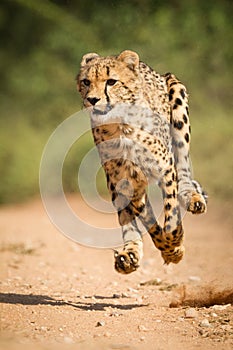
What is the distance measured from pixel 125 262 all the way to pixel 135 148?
792 mm

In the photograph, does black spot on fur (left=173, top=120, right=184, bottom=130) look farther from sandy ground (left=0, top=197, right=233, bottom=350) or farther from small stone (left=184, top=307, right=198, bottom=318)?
small stone (left=184, top=307, right=198, bottom=318)

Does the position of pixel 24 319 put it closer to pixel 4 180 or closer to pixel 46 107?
pixel 4 180

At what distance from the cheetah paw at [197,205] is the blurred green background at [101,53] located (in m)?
5.16

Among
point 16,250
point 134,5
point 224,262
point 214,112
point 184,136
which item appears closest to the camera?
point 184,136

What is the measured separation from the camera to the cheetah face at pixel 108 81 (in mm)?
5129

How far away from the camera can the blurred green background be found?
11852 millimetres

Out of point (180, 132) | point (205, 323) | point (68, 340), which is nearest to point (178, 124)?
point (180, 132)

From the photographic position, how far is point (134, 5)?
12664 mm

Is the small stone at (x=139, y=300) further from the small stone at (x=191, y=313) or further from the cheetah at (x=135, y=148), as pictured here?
the small stone at (x=191, y=313)

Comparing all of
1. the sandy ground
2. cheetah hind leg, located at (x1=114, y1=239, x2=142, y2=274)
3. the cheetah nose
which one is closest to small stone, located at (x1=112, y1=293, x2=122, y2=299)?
the sandy ground

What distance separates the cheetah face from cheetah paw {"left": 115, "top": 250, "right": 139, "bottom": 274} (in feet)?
2.98

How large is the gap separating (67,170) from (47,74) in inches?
87.9

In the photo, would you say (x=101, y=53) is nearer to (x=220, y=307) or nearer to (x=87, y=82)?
(x=87, y=82)

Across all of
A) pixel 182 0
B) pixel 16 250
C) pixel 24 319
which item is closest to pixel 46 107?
pixel 182 0
